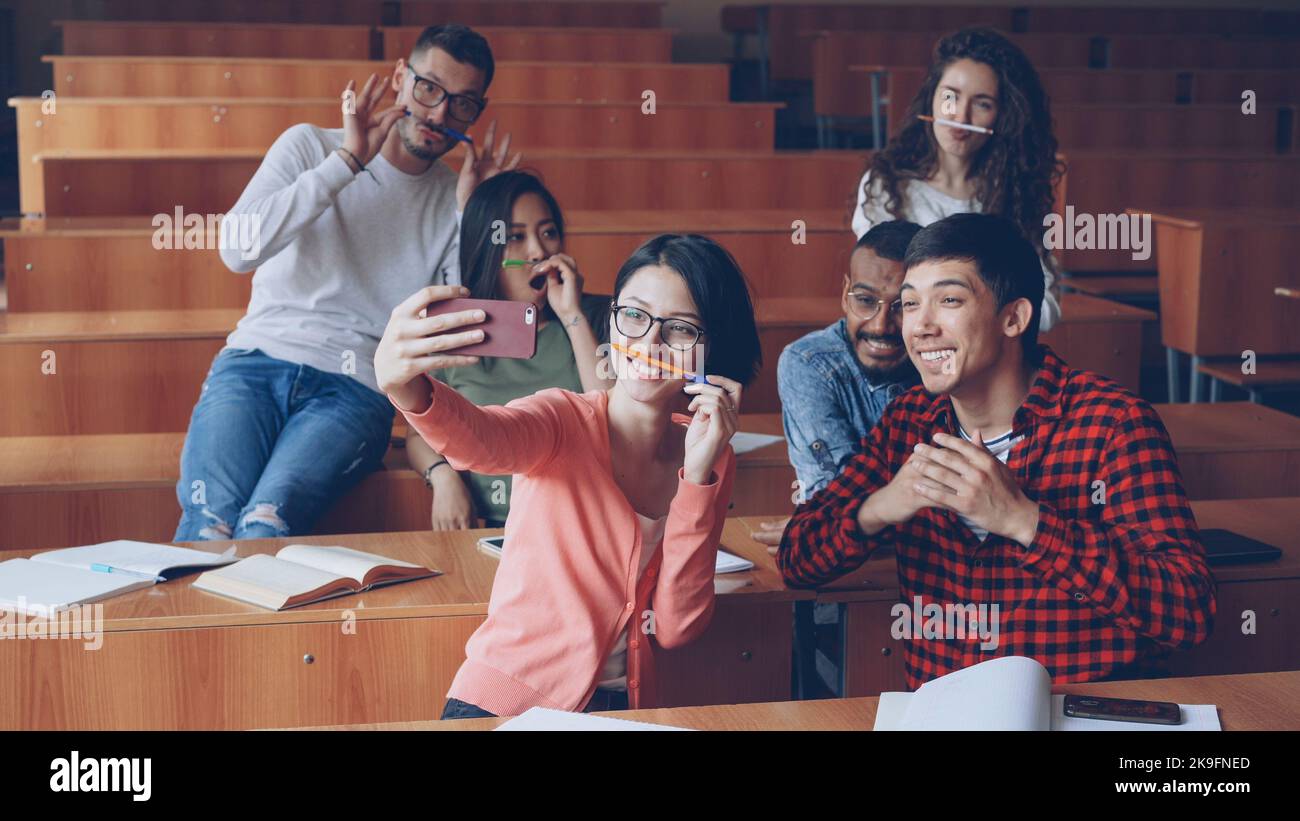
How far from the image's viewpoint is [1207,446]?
2.74 metres

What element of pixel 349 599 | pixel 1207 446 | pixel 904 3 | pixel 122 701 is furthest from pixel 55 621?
pixel 904 3

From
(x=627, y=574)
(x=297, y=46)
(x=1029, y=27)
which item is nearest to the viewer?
(x=627, y=574)

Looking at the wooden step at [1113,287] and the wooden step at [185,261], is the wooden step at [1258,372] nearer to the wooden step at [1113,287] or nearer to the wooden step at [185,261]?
the wooden step at [1113,287]

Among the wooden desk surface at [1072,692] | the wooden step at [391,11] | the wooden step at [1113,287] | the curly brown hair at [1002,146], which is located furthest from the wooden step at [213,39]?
the wooden desk surface at [1072,692]

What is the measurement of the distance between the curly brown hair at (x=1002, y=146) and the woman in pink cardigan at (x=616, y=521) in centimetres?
117

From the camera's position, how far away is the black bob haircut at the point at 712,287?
5.20 ft

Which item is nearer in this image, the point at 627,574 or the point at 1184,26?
the point at 627,574

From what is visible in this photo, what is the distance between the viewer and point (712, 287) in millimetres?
1592

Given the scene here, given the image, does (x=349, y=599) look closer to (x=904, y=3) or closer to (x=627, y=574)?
(x=627, y=574)

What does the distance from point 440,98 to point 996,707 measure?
5.82ft

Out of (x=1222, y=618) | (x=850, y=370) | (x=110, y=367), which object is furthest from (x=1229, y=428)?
(x=110, y=367)

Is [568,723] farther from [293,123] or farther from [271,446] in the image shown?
[293,123]

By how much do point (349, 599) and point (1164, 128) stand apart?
16.3 ft

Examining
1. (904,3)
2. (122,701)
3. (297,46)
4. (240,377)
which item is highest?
(904,3)
